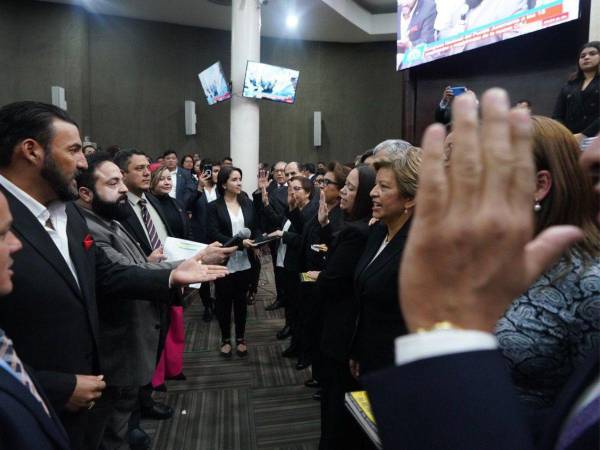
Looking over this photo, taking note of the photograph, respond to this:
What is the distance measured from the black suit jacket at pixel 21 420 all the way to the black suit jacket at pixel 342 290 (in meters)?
1.30

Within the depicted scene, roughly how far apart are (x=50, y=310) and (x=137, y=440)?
51.3 inches

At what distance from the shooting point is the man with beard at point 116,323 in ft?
5.75

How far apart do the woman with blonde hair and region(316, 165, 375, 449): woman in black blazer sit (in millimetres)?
1083

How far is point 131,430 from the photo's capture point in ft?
7.43

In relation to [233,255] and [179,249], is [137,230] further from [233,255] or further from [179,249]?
[233,255]

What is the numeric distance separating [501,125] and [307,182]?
10.9ft

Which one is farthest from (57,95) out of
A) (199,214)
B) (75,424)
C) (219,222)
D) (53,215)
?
(75,424)

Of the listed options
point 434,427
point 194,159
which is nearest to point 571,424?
point 434,427

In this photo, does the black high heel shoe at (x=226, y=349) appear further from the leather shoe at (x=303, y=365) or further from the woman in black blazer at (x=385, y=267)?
the woman in black blazer at (x=385, y=267)

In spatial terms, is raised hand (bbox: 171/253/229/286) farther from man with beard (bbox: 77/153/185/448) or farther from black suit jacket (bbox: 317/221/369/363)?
black suit jacket (bbox: 317/221/369/363)

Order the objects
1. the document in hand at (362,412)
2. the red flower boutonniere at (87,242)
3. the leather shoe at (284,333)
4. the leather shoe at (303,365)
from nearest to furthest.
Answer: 1. the document in hand at (362,412)
2. the red flower boutonniere at (87,242)
3. the leather shoe at (303,365)
4. the leather shoe at (284,333)

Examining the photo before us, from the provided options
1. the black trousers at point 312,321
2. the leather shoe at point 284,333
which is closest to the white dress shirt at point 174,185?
the leather shoe at point 284,333

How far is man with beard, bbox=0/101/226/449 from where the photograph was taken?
4.04 ft

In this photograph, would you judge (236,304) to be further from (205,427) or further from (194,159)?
(194,159)
